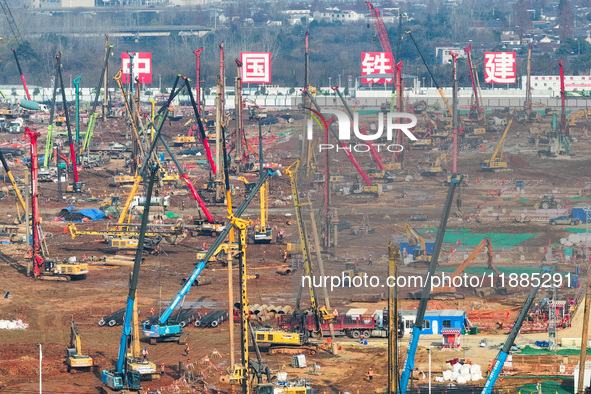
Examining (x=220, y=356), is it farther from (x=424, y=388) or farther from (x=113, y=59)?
(x=113, y=59)

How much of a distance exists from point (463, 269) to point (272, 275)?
9.45 meters

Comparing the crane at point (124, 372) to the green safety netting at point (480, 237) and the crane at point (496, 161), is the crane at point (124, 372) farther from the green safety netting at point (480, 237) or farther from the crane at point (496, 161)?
the crane at point (496, 161)

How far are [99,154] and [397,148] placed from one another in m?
48.6

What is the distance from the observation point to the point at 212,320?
48781 millimetres

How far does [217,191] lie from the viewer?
8044 cm

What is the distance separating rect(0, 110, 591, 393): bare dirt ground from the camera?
4231cm

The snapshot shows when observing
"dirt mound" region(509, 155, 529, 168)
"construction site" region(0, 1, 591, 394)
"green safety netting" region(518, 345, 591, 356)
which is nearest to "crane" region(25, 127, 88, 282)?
"construction site" region(0, 1, 591, 394)

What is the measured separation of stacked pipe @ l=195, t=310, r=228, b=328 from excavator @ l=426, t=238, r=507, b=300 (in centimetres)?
876

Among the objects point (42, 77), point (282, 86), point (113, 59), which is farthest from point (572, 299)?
point (113, 59)

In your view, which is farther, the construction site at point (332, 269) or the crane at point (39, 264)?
the crane at point (39, 264)

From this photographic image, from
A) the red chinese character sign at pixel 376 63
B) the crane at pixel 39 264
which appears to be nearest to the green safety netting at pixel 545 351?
the crane at pixel 39 264

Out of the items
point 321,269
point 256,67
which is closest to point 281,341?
point 321,269

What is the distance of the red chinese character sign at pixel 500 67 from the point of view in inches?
5408

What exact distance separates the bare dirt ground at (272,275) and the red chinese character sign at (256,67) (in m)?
65.6
